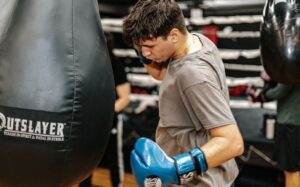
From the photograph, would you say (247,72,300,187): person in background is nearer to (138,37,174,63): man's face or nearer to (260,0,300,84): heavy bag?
(260,0,300,84): heavy bag

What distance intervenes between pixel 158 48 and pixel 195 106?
0.19 m

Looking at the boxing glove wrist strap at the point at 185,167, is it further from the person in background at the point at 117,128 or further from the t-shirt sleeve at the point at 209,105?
the person in background at the point at 117,128

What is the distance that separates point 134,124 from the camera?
320 cm

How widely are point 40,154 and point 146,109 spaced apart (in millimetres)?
2521

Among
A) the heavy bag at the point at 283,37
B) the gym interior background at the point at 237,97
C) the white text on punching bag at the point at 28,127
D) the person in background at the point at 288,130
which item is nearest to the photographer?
the white text on punching bag at the point at 28,127

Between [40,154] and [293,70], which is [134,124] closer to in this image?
[293,70]

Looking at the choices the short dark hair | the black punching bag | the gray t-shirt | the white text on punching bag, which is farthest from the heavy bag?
the white text on punching bag

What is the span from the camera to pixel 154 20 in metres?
0.95

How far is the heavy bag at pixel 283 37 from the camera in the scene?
1.38 meters

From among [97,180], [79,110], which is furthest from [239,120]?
[79,110]

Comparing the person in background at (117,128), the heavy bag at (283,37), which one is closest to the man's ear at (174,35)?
the heavy bag at (283,37)

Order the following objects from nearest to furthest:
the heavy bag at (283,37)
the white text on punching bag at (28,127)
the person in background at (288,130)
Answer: the white text on punching bag at (28,127) → the heavy bag at (283,37) → the person in background at (288,130)

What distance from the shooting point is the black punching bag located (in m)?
0.78

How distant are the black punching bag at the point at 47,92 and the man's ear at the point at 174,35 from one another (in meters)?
0.22
